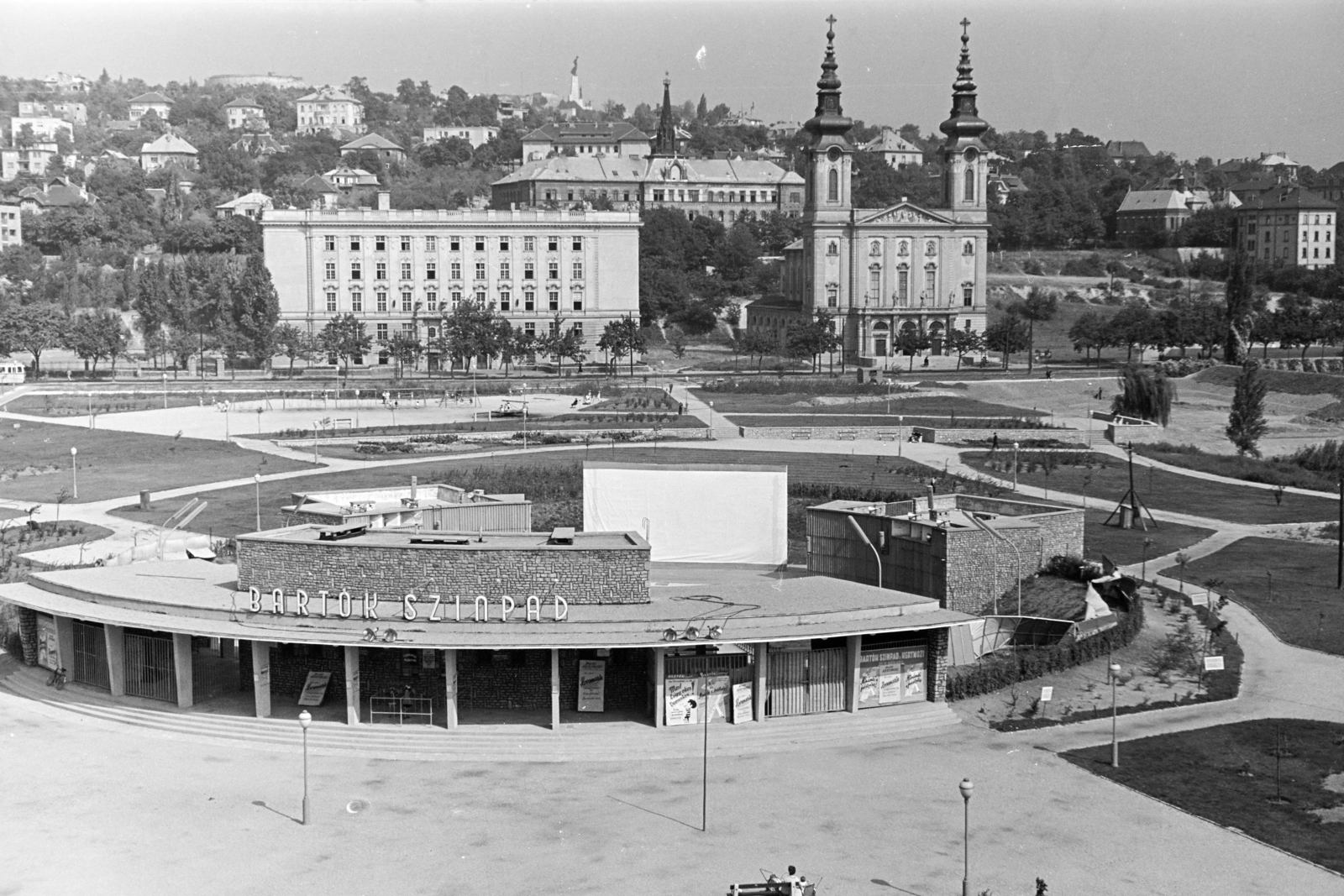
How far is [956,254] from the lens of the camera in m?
135

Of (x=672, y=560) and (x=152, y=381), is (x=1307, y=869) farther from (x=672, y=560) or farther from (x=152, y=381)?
(x=152, y=381)

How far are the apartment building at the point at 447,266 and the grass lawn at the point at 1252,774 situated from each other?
93218 millimetres

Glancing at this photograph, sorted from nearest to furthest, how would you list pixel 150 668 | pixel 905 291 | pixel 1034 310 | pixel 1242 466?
1. pixel 150 668
2. pixel 1242 466
3. pixel 905 291
4. pixel 1034 310

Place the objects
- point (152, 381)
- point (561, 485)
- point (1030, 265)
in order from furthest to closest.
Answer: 1. point (1030, 265)
2. point (152, 381)
3. point (561, 485)

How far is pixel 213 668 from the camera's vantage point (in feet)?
127

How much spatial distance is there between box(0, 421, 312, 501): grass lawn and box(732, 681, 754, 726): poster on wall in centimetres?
3724

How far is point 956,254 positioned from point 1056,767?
10509cm

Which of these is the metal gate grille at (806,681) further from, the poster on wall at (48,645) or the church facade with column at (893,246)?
the church facade with column at (893,246)

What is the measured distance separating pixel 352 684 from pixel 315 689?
1620 millimetres

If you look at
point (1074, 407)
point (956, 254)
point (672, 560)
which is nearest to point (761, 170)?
point (956, 254)

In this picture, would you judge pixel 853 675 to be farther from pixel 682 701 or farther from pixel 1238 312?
pixel 1238 312

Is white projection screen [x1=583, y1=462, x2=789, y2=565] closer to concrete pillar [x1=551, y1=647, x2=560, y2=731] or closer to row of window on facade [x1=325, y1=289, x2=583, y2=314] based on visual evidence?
concrete pillar [x1=551, y1=647, x2=560, y2=731]

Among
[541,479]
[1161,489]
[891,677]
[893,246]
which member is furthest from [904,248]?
[891,677]

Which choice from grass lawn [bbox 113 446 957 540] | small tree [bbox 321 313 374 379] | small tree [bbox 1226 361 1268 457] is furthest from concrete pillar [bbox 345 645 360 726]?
small tree [bbox 321 313 374 379]
